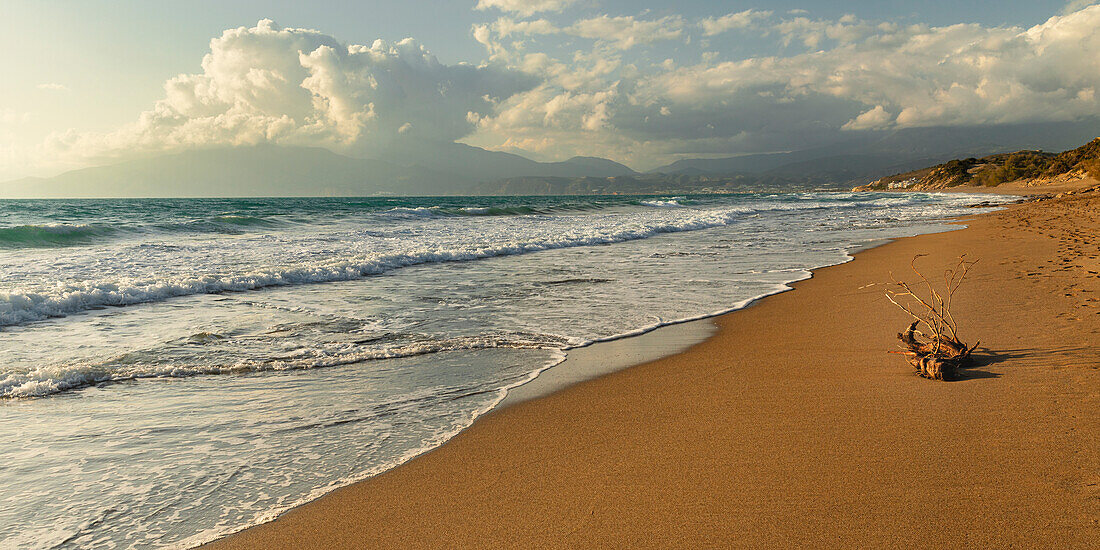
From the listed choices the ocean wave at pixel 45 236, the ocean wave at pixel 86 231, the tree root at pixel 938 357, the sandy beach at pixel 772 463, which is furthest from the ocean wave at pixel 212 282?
the ocean wave at pixel 45 236

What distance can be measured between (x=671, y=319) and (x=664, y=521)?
445 centimetres

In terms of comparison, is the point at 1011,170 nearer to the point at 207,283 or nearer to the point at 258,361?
the point at 207,283

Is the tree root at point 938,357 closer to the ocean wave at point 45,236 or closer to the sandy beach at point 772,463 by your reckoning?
the sandy beach at point 772,463

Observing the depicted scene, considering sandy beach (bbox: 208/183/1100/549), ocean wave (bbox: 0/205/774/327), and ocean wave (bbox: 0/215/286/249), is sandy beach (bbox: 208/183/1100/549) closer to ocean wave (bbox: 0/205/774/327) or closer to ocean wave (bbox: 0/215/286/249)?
ocean wave (bbox: 0/205/774/327)

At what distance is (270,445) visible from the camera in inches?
130

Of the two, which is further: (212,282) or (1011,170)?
(1011,170)

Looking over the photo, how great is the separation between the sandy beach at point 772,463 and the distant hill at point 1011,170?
60415 mm

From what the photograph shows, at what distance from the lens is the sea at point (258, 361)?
9.12 ft

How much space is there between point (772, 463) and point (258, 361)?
4339 millimetres

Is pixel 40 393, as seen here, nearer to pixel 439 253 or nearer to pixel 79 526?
Answer: pixel 79 526

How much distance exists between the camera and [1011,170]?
7175 cm

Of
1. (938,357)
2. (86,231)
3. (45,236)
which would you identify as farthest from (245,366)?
(86,231)

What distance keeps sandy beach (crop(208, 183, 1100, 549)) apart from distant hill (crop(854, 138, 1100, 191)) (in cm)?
6042

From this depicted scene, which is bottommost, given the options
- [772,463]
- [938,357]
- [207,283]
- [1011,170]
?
[772,463]
